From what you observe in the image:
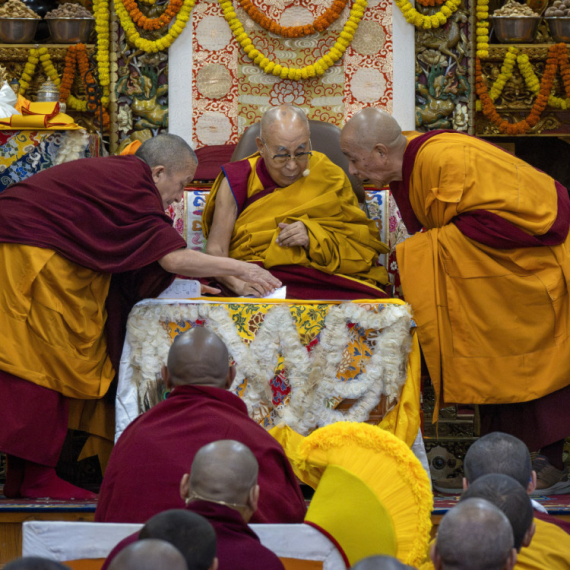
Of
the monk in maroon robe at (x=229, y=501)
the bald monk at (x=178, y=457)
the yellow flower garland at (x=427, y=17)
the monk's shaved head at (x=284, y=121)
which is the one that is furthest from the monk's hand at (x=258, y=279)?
the yellow flower garland at (x=427, y=17)

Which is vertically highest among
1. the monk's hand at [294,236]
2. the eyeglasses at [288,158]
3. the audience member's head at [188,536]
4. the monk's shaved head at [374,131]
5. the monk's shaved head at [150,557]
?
the monk's shaved head at [374,131]

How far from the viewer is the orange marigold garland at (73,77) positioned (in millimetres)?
6207

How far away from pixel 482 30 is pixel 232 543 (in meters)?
5.17

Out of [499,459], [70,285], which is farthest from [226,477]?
[70,285]

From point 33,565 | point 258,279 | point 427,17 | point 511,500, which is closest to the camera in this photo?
point 33,565

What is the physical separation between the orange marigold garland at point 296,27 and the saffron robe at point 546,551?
450 cm

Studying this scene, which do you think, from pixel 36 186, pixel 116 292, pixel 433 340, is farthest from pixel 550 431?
pixel 36 186

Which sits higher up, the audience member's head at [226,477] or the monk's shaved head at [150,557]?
the monk's shaved head at [150,557]

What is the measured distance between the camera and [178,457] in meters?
2.24

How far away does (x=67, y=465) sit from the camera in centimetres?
396

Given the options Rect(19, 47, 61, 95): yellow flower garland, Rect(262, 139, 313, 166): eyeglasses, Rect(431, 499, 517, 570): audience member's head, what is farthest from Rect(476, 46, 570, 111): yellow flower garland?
Rect(431, 499, 517, 570): audience member's head

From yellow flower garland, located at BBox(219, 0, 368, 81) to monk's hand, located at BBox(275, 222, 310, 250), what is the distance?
2293 mm

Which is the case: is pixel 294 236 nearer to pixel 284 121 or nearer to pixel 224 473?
pixel 284 121

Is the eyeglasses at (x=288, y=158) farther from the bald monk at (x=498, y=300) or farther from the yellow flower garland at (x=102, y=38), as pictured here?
the yellow flower garland at (x=102, y=38)
